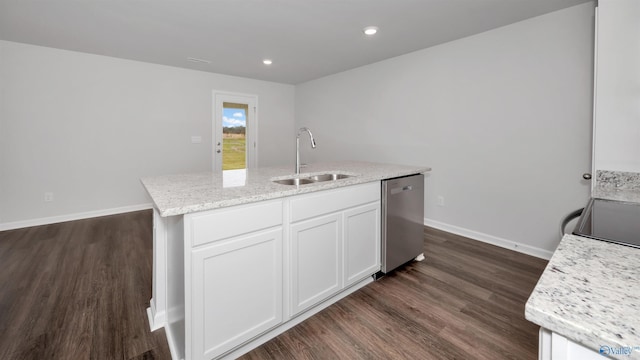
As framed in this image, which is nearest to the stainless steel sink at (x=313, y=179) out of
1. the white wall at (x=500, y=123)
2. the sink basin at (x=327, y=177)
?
the sink basin at (x=327, y=177)

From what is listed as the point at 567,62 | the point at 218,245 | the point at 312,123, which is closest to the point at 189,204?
the point at 218,245

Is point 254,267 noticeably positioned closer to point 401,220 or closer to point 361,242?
point 361,242

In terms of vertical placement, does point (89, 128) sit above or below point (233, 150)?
above

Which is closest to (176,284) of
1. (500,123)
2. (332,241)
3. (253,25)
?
(332,241)

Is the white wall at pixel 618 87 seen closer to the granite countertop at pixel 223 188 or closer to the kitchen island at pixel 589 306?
the granite countertop at pixel 223 188

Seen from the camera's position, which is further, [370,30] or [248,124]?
[248,124]

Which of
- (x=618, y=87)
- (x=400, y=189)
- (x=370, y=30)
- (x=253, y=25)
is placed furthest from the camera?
(x=370, y=30)

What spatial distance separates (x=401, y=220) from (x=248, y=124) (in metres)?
4.16

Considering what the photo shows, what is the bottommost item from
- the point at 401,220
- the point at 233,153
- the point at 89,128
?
the point at 401,220

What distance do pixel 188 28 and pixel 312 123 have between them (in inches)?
122

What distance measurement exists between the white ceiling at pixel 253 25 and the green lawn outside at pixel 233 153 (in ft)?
5.66

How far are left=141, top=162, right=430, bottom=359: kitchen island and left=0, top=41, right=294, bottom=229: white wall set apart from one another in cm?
306

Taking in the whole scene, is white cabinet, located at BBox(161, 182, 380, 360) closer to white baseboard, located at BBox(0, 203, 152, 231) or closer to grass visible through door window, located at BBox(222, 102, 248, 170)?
white baseboard, located at BBox(0, 203, 152, 231)

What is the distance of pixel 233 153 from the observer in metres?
5.56
